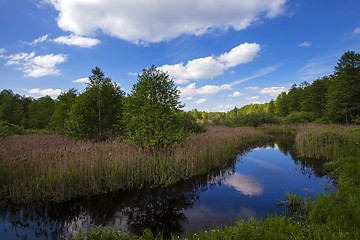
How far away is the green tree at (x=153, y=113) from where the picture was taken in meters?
8.74

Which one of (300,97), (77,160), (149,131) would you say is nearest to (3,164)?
(77,160)

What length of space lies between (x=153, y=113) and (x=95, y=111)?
11.3 m

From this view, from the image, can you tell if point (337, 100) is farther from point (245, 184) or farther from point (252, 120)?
point (245, 184)

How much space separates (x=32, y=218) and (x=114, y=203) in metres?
2.29

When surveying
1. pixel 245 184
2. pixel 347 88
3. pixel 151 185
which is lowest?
pixel 245 184

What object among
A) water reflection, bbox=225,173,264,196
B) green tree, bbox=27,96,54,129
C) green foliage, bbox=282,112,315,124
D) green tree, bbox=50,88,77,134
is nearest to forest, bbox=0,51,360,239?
water reflection, bbox=225,173,264,196

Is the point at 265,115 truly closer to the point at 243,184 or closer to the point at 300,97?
the point at 300,97

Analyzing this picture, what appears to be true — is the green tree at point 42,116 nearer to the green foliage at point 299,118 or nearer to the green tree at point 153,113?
the green tree at point 153,113

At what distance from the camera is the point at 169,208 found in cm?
552

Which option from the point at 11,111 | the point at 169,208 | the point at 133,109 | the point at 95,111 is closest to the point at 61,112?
the point at 95,111

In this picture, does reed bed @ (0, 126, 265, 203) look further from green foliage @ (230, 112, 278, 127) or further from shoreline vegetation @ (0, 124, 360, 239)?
green foliage @ (230, 112, 278, 127)

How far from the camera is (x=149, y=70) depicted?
934cm

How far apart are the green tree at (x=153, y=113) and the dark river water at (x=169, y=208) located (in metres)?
2.73

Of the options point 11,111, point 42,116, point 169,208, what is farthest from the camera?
point 11,111
